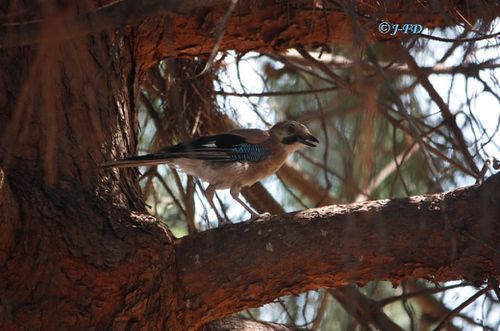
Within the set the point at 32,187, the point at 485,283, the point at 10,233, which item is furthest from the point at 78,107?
the point at 485,283

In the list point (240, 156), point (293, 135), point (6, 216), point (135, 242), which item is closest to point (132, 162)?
point (135, 242)

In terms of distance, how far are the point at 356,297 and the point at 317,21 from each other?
1537mm

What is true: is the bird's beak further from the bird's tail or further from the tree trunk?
the tree trunk

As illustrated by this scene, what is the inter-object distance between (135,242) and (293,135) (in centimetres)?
196

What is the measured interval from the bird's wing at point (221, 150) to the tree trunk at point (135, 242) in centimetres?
47

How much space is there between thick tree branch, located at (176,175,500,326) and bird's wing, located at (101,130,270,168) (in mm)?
724

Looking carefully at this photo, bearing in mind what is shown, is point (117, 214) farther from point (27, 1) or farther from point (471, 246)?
point (471, 246)

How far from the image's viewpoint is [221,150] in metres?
4.60

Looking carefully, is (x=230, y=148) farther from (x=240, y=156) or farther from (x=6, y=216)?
(x=6, y=216)

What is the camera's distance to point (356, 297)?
4.00 meters

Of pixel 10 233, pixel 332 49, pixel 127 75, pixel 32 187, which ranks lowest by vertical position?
pixel 10 233

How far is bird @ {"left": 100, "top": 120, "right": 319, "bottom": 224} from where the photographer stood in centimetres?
459

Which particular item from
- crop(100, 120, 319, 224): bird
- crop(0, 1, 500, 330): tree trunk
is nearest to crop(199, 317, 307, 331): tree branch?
crop(0, 1, 500, 330): tree trunk

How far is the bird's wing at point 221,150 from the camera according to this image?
4.16 metres
